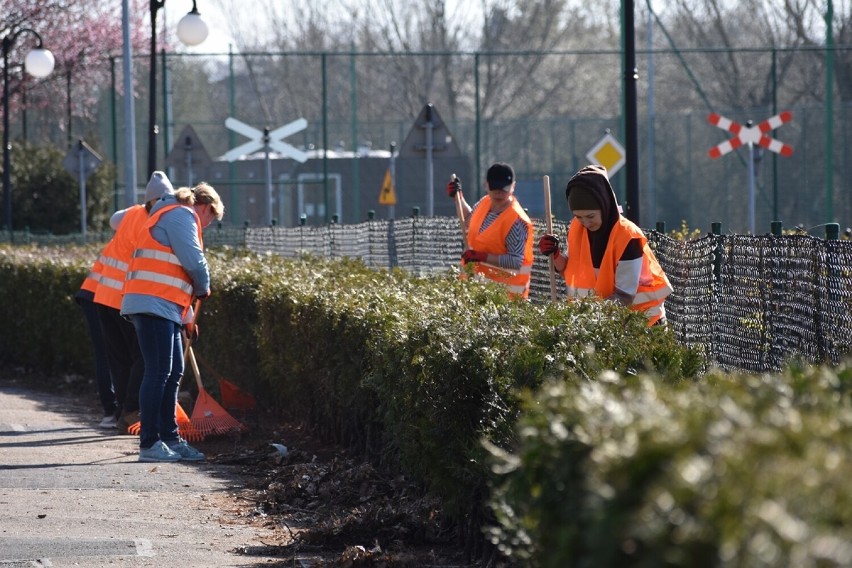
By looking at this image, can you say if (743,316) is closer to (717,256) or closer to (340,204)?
(717,256)

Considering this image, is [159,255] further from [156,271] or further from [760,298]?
[760,298]

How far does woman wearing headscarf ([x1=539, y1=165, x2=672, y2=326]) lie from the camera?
6.68m

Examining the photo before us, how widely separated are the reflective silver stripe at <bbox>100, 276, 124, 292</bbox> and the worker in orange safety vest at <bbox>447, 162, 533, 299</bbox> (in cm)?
240

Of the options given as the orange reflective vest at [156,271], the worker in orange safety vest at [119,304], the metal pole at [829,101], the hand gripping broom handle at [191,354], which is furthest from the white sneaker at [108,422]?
the metal pole at [829,101]

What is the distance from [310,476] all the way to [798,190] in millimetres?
22706

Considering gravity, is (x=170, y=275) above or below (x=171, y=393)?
above

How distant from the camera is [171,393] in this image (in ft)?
29.1

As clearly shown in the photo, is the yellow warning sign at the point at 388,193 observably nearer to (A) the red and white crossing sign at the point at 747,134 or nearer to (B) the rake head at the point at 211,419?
(A) the red and white crossing sign at the point at 747,134

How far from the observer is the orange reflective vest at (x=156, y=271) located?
28.3 feet

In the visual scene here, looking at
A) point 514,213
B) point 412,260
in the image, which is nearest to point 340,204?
point 412,260

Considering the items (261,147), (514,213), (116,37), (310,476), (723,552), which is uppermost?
(116,37)

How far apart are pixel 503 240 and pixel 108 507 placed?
3.34 m

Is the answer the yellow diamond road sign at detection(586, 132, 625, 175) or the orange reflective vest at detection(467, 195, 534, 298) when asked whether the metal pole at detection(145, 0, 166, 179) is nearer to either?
the yellow diamond road sign at detection(586, 132, 625, 175)

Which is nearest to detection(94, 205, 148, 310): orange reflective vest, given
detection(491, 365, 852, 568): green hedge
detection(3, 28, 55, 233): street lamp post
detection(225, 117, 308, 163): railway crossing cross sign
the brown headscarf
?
the brown headscarf
